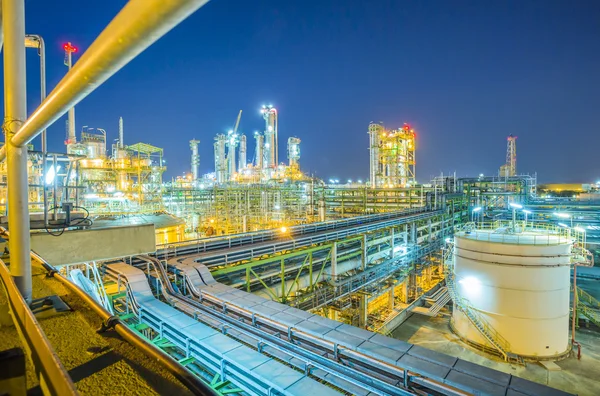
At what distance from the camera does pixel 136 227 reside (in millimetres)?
6234

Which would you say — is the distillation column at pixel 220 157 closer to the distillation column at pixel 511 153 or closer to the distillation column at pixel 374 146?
the distillation column at pixel 374 146

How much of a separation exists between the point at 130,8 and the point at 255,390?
4.89 meters

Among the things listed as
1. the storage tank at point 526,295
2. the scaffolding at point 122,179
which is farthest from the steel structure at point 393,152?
the scaffolding at point 122,179

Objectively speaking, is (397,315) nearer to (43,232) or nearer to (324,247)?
(324,247)

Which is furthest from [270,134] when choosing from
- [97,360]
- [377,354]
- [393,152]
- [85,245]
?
[97,360]

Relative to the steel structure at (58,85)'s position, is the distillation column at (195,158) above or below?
above

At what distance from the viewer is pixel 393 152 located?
3481 centimetres

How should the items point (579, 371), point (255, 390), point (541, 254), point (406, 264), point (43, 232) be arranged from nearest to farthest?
point (255, 390)
point (43, 232)
point (579, 371)
point (541, 254)
point (406, 264)

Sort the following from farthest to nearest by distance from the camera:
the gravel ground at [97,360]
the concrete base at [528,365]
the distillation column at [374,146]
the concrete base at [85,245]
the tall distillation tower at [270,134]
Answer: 1. the tall distillation tower at [270,134]
2. the distillation column at [374,146]
3. the concrete base at [528,365]
4. the concrete base at [85,245]
5. the gravel ground at [97,360]

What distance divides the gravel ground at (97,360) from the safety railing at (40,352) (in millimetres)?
150

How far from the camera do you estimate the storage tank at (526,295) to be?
1252 cm

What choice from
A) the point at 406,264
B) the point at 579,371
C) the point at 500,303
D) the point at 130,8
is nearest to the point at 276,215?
the point at 406,264

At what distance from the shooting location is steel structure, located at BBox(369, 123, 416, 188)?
114 feet

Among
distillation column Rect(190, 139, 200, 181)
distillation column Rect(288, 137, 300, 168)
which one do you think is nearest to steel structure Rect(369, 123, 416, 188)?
distillation column Rect(288, 137, 300, 168)
